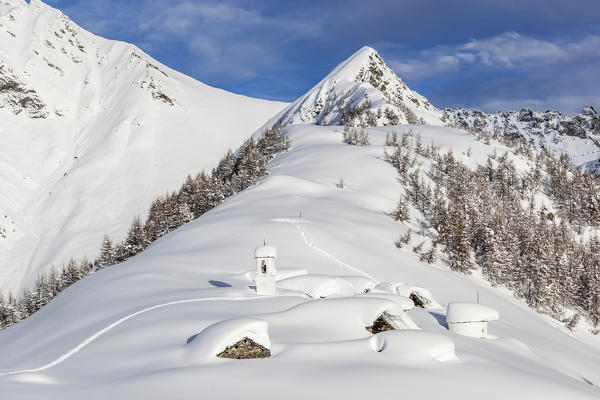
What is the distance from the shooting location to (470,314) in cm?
2198

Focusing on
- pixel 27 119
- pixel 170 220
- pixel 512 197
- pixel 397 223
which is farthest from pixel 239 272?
pixel 27 119

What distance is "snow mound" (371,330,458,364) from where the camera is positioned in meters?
12.9

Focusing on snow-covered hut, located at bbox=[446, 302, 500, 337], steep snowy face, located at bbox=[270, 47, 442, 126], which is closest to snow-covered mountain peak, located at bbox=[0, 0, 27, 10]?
steep snowy face, located at bbox=[270, 47, 442, 126]

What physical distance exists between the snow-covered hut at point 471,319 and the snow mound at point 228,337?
1187 centimetres

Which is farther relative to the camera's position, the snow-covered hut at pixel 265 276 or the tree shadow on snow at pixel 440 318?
the tree shadow on snow at pixel 440 318

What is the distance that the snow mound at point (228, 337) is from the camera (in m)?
13.1

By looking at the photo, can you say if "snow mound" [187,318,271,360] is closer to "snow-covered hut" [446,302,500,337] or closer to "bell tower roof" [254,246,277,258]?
"bell tower roof" [254,246,277,258]

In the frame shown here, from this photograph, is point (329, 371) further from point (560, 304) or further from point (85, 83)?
point (85, 83)

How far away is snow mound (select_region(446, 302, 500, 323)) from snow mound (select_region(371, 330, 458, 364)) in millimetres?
9023

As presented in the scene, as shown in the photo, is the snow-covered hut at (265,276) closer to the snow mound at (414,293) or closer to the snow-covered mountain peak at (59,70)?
the snow mound at (414,293)

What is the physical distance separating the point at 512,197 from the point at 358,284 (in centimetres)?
5679

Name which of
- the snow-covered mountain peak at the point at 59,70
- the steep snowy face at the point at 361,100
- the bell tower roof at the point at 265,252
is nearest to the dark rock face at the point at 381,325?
the bell tower roof at the point at 265,252

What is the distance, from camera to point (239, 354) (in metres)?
13.1

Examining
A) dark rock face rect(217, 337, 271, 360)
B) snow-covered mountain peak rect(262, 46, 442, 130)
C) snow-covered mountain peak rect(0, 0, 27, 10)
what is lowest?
dark rock face rect(217, 337, 271, 360)
